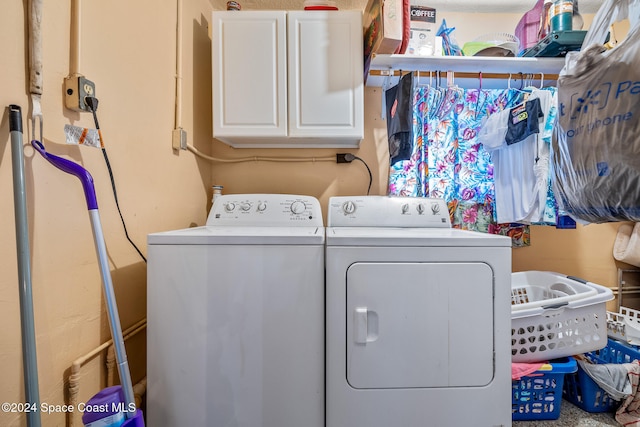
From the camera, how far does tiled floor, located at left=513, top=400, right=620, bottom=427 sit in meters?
1.36

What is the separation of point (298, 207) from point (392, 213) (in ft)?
1.78

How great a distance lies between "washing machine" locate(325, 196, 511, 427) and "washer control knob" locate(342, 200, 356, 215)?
0.65 m

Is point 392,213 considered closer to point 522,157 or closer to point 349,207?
point 349,207

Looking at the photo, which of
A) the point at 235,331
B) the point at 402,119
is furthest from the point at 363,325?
the point at 402,119

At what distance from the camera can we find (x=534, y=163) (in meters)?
1.55

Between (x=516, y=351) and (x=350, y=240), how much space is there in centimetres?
100

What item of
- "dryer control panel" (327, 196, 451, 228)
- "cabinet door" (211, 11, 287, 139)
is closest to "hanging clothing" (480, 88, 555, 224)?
"dryer control panel" (327, 196, 451, 228)

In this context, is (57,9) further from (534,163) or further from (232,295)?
(534,163)

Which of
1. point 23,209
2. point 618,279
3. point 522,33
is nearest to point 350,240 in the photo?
point 23,209

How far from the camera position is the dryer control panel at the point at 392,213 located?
1.68 m

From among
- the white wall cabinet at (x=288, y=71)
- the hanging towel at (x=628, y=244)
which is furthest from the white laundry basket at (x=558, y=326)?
the white wall cabinet at (x=288, y=71)

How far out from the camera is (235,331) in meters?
1.05

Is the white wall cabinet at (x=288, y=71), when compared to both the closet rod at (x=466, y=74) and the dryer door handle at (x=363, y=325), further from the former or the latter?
the dryer door handle at (x=363, y=325)

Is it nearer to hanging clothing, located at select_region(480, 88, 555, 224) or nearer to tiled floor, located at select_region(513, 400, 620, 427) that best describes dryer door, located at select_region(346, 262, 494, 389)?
tiled floor, located at select_region(513, 400, 620, 427)
